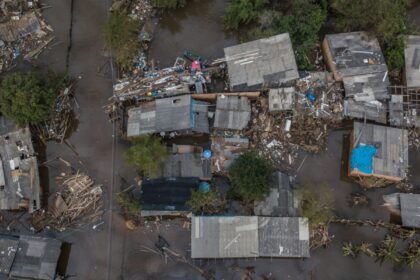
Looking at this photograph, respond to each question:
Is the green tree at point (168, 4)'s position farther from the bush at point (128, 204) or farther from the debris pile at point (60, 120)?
the bush at point (128, 204)

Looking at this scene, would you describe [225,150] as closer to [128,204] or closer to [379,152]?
[128,204]

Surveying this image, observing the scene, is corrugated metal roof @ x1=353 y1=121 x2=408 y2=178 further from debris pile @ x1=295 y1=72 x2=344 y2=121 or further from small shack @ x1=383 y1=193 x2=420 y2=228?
debris pile @ x1=295 y1=72 x2=344 y2=121

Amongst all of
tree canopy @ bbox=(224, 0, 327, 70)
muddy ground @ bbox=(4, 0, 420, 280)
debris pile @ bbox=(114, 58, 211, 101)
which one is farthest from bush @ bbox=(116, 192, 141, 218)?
tree canopy @ bbox=(224, 0, 327, 70)

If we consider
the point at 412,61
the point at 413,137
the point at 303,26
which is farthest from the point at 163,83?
the point at 413,137

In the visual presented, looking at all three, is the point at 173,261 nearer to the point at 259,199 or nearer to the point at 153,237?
the point at 153,237

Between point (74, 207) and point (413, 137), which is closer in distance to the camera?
point (74, 207)

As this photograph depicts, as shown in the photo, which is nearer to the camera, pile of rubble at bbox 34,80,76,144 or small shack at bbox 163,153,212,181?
small shack at bbox 163,153,212,181

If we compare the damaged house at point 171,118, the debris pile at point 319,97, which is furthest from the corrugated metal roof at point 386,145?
the damaged house at point 171,118
